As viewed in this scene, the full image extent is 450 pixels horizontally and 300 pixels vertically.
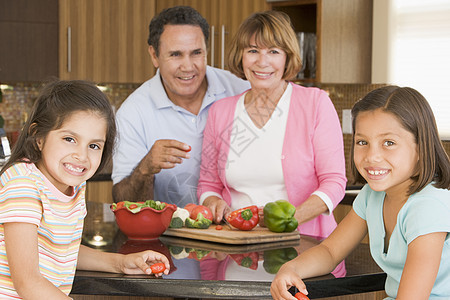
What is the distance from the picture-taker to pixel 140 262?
1.67 m

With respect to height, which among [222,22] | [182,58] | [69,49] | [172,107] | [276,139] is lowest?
[276,139]

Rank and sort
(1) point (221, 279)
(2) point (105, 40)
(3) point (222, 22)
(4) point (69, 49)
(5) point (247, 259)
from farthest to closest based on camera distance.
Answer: (2) point (105, 40) → (4) point (69, 49) → (3) point (222, 22) → (5) point (247, 259) → (1) point (221, 279)

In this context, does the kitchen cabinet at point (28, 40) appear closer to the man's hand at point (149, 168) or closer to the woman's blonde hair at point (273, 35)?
the man's hand at point (149, 168)

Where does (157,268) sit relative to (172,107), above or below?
below

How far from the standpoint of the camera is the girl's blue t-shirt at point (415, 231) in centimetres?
146

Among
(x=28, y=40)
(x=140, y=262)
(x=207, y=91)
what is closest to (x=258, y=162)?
(x=207, y=91)

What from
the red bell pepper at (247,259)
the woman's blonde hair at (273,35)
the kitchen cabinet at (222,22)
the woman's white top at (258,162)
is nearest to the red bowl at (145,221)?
the red bell pepper at (247,259)

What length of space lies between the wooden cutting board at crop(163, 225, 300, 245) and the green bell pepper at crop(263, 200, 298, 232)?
0.02 m

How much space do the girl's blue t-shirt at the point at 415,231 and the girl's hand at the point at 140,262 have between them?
530mm

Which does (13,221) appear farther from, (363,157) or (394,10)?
(394,10)

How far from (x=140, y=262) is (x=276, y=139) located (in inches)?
38.3

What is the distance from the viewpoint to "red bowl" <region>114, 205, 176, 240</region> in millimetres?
2004

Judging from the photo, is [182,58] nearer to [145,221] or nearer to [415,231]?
[145,221]

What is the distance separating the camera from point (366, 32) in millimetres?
4312
